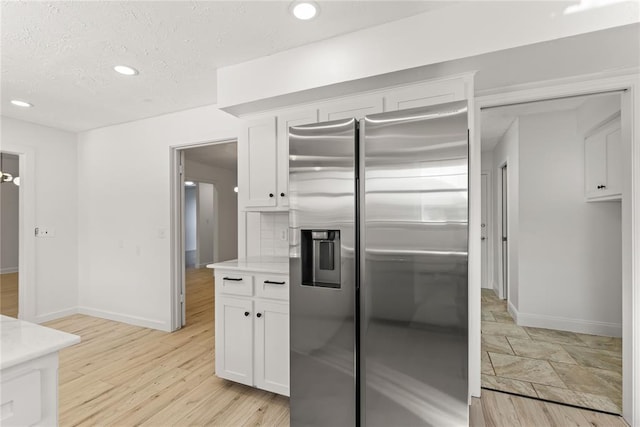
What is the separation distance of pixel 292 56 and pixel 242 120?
2.68 feet

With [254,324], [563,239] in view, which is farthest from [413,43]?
[563,239]

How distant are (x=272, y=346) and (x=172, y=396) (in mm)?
892

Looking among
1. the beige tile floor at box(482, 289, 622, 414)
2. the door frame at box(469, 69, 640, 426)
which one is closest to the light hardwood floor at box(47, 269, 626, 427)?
A: the beige tile floor at box(482, 289, 622, 414)

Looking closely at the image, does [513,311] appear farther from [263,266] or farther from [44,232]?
[44,232]

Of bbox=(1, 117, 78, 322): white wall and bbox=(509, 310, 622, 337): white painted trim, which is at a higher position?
bbox=(1, 117, 78, 322): white wall

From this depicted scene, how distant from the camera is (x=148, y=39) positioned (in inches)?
82.3

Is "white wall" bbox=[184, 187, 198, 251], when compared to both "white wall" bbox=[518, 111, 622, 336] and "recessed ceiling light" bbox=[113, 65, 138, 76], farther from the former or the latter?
"white wall" bbox=[518, 111, 622, 336]

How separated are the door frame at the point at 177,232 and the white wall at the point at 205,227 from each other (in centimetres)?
381

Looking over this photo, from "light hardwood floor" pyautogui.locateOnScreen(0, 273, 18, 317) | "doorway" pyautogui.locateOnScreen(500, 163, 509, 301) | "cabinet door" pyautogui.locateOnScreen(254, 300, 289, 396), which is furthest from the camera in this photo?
"doorway" pyautogui.locateOnScreen(500, 163, 509, 301)

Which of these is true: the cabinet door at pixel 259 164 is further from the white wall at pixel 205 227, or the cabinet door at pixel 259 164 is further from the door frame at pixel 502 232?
the white wall at pixel 205 227

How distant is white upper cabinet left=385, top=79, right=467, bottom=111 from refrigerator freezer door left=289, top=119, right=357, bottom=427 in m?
0.68

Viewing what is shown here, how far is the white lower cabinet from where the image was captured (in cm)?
211

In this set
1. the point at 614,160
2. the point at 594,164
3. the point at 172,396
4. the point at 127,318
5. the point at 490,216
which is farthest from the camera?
the point at 490,216

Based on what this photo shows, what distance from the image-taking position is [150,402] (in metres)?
2.20
